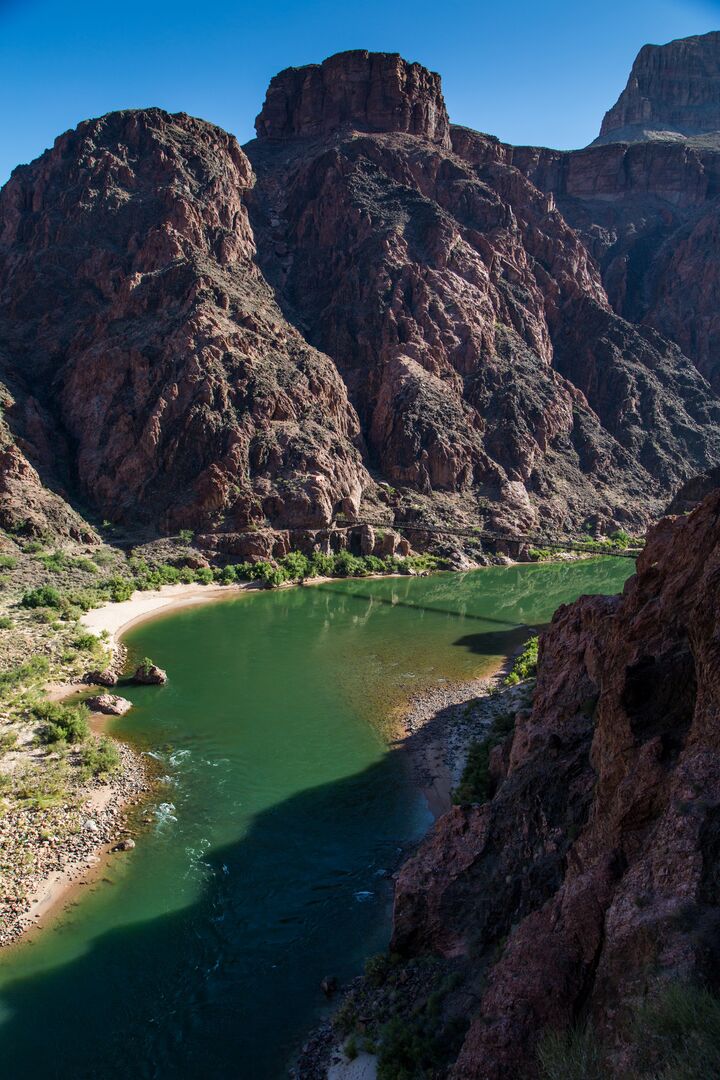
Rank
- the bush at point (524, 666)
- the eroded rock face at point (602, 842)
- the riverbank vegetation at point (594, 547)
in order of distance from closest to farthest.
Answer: the eroded rock face at point (602, 842)
the bush at point (524, 666)
the riverbank vegetation at point (594, 547)

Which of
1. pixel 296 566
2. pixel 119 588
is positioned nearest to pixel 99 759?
pixel 119 588

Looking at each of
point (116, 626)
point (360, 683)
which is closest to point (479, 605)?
point (360, 683)

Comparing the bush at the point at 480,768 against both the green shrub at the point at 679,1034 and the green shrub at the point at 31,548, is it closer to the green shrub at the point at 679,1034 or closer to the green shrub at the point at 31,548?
the green shrub at the point at 679,1034

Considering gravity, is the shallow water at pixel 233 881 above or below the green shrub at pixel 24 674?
below

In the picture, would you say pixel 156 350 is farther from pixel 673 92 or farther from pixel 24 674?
pixel 673 92

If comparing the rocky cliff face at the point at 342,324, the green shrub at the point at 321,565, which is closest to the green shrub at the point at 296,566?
the green shrub at the point at 321,565

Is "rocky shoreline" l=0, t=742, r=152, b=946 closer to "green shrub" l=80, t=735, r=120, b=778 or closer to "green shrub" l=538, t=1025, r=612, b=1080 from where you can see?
"green shrub" l=80, t=735, r=120, b=778
